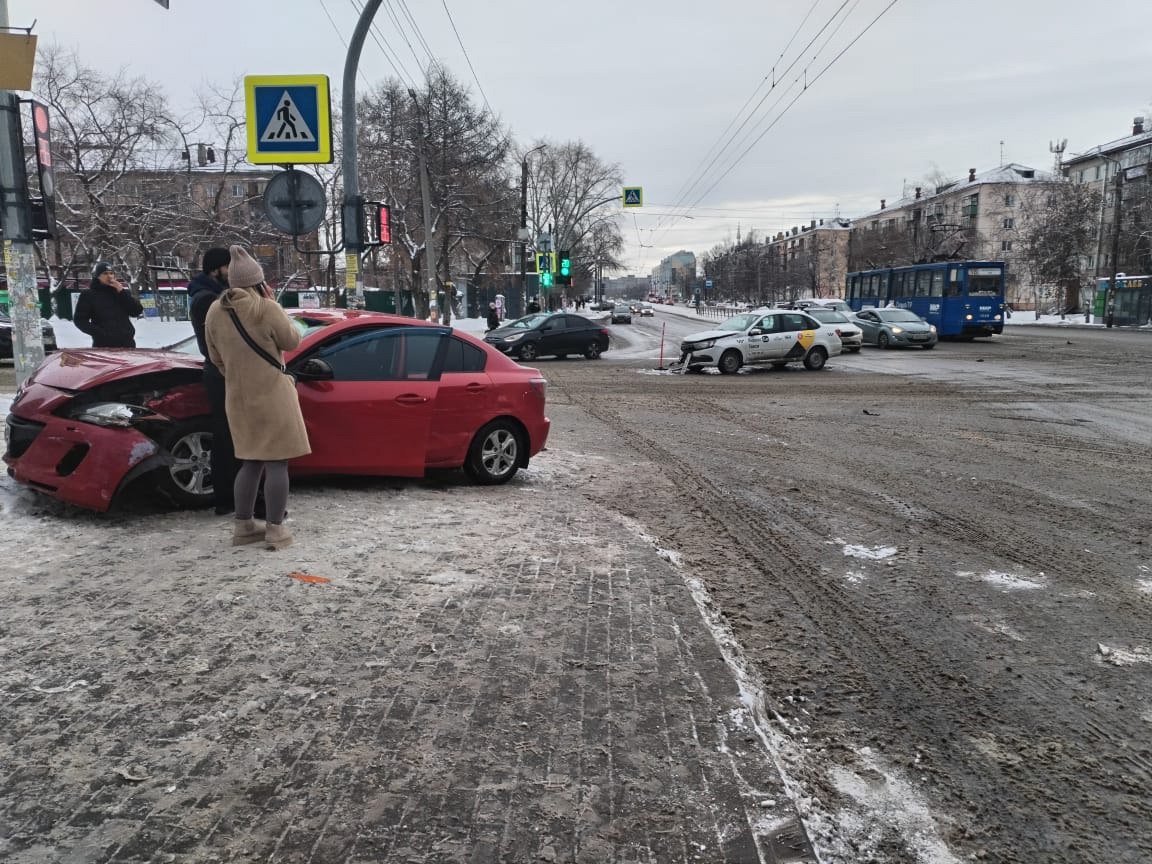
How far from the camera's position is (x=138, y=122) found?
34.2 m

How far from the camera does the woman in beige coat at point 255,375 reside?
461 cm

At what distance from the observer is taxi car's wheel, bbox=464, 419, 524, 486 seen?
7.03m

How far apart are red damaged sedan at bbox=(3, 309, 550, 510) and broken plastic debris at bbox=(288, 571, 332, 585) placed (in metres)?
1.57

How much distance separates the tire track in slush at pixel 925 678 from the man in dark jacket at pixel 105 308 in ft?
22.2

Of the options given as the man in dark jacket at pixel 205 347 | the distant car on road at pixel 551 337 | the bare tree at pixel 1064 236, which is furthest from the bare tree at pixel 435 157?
the bare tree at pixel 1064 236

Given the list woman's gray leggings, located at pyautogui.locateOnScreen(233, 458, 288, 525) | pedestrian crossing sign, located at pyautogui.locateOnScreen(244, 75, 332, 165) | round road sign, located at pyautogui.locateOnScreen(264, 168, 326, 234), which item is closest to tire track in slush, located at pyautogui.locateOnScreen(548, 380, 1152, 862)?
woman's gray leggings, located at pyautogui.locateOnScreen(233, 458, 288, 525)

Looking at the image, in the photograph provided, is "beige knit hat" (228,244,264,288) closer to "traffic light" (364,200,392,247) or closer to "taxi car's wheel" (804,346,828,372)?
"traffic light" (364,200,392,247)

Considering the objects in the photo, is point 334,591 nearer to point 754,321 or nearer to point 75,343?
point 754,321

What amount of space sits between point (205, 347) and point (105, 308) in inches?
170

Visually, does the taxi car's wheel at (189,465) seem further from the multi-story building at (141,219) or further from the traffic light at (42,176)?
the multi-story building at (141,219)

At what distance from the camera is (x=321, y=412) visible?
6066mm

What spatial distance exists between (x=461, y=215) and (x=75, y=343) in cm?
1942

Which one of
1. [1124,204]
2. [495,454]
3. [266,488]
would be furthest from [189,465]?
[1124,204]

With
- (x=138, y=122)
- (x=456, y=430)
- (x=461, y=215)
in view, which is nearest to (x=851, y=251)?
(x=461, y=215)
